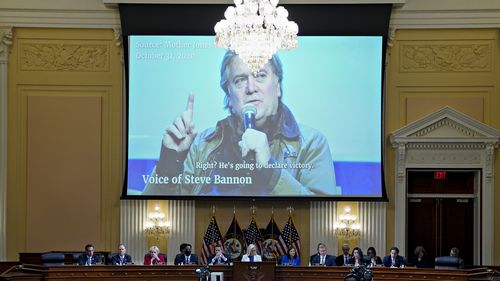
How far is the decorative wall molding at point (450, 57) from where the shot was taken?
19.3 metres

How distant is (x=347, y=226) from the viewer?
754 inches

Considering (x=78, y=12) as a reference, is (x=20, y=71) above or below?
below

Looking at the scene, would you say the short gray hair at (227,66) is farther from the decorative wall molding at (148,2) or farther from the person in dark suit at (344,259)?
the person in dark suit at (344,259)

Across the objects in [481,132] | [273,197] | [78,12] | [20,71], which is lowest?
[273,197]

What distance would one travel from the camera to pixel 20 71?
19.4 m

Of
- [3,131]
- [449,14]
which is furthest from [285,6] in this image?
[3,131]

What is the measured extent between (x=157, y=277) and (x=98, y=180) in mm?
3774

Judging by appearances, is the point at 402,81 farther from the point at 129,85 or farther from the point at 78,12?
the point at 78,12

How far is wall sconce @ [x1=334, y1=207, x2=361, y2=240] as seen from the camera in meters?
19.2

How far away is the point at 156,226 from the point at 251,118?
2.84 meters

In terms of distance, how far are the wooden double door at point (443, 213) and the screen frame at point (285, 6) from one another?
3.27ft

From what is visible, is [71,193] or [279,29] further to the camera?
[71,193]

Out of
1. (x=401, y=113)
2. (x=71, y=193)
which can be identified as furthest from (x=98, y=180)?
(x=401, y=113)

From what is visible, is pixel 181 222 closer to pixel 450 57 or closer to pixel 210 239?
pixel 210 239
